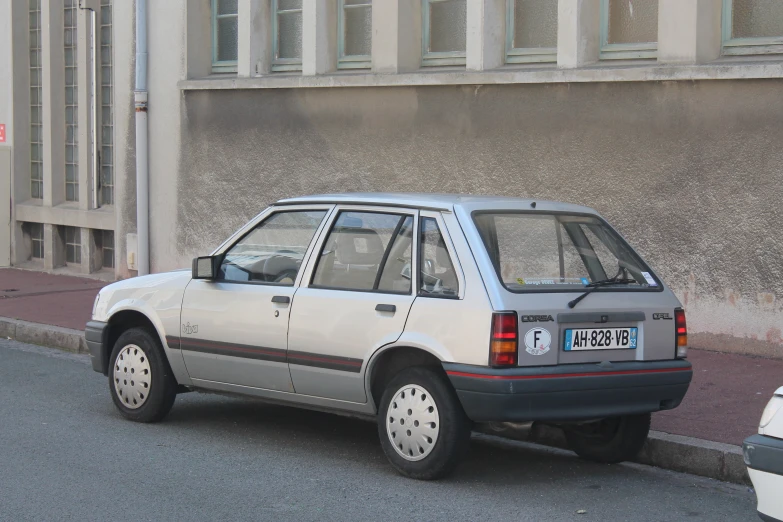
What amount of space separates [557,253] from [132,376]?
3.13 m

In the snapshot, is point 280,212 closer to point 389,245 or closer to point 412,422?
point 389,245

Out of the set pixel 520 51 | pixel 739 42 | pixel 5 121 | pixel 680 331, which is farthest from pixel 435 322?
pixel 5 121

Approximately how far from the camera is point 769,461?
15.4ft

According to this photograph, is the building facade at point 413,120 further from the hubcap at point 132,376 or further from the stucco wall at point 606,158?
the hubcap at point 132,376

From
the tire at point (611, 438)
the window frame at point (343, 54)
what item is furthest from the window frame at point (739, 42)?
the tire at point (611, 438)

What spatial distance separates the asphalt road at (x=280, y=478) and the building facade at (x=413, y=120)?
4124 mm

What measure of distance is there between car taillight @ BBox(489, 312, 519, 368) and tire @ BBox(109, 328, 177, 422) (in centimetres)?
276

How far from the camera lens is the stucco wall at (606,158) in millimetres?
10617

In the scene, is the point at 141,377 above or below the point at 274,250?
below

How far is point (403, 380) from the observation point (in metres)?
6.59

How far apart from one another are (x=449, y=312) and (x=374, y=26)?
8.14 meters

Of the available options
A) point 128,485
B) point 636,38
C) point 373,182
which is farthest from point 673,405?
point 373,182

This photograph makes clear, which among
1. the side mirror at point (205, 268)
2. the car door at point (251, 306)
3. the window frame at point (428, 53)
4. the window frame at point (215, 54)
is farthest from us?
the window frame at point (215, 54)

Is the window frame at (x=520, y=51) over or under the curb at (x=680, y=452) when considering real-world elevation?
over
